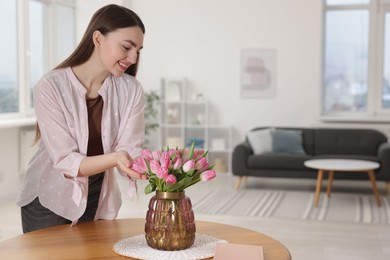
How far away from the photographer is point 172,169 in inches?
65.4

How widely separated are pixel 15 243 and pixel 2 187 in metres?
4.47

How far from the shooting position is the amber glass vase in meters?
1.67

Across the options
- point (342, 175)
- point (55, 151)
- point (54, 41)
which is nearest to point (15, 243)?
point (55, 151)

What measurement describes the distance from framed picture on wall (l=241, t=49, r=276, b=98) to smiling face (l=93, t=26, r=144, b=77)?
20.2 feet

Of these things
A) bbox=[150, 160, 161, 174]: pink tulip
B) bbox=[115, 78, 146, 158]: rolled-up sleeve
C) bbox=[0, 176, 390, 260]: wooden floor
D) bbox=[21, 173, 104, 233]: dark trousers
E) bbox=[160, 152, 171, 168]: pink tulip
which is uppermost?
bbox=[115, 78, 146, 158]: rolled-up sleeve

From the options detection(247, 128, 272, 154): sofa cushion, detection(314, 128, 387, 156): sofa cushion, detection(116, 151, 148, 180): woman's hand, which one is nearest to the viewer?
detection(116, 151, 148, 180): woman's hand

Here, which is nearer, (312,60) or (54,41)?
(54,41)

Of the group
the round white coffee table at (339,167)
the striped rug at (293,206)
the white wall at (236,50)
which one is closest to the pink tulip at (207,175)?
the striped rug at (293,206)

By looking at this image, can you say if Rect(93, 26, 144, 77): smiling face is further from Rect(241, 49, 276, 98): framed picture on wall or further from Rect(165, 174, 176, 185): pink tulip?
Rect(241, 49, 276, 98): framed picture on wall

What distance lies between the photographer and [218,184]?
7266 mm

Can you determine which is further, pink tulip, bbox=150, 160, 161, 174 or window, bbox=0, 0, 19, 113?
window, bbox=0, 0, 19, 113

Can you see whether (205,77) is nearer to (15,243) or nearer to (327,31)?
(327,31)

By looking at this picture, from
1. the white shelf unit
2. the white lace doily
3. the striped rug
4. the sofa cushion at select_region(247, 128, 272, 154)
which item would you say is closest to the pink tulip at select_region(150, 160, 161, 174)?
the white lace doily

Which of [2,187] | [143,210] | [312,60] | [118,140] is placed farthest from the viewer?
[312,60]
